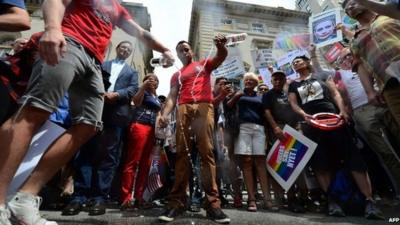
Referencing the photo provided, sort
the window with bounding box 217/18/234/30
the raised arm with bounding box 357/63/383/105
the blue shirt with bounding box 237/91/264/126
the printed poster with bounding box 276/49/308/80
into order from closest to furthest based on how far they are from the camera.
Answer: the raised arm with bounding box 357/63/383/105, the blue shirt with bounding box 237/91/264/126, the printed poster with bounding box 276/49/308/80, the window with bounding box 217/18/234/30

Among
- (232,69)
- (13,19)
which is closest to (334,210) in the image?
(232,69)

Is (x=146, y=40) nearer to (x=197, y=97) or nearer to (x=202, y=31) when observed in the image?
(x=197, y=97)

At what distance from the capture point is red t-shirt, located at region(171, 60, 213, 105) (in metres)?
3.00

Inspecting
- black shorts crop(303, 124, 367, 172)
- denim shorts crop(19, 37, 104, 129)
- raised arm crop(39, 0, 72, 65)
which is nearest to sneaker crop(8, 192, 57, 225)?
denim shorts crop(19, 37, 104, 129)

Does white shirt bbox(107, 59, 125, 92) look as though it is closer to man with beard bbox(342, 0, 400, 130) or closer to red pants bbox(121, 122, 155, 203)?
red pants bbox(121, 122, 155, 203)

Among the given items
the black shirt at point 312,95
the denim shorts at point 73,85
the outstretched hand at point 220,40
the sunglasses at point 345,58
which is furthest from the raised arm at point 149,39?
the sunglasses at point 345,58

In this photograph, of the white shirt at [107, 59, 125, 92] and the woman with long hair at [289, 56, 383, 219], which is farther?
the white shirt at [107, 59, 125, 92]

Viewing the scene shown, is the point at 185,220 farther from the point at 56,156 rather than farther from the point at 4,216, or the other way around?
the point at 4,216

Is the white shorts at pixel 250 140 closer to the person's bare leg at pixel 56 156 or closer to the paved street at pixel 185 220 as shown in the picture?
the paved street at pixel 185 220

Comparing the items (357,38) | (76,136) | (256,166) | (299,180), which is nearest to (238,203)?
(256,166)

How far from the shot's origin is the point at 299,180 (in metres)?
3.75

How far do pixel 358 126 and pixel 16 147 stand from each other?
341 centimetres

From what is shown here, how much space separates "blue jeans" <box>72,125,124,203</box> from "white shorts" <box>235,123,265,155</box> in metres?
1.36

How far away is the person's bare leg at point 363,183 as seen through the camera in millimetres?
3123
